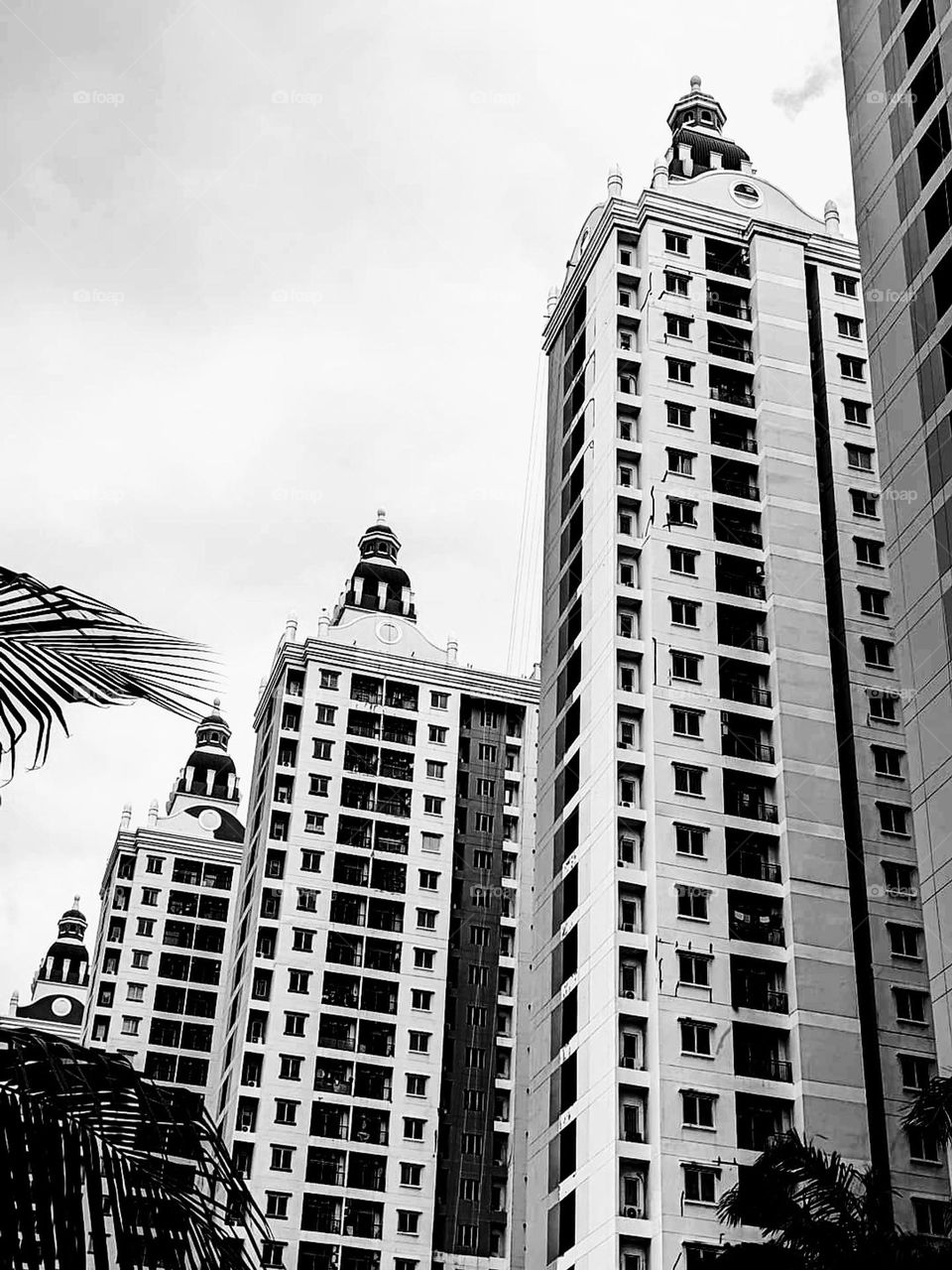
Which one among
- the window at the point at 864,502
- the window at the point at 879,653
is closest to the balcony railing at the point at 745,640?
the window at the point at 879,653

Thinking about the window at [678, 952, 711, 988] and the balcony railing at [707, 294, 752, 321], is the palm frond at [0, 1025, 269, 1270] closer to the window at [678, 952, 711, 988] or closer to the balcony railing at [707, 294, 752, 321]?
the window at [678, 952, 711, 988]

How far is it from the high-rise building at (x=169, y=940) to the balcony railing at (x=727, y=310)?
4775 centimetres

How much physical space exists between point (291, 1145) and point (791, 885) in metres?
33.7

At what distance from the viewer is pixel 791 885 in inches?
2454

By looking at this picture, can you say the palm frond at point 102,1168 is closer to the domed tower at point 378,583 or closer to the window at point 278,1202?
the window at point 278,1202

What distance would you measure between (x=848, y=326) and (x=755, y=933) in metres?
29.5

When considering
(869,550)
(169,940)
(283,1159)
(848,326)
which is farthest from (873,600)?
(169,940)

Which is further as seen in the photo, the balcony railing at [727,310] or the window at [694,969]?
the balcony railing at [727,310]

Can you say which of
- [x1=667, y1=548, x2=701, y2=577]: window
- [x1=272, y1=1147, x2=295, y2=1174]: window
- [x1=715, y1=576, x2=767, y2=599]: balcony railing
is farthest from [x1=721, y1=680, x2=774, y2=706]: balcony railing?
[x1=272, y1=1147, x2=295, y2=1174]: window

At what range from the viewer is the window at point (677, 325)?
75.3 m

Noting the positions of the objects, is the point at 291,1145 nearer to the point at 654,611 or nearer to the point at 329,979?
the point at 329,979

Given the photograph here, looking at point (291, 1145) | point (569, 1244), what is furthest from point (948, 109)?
point (291, 1145)

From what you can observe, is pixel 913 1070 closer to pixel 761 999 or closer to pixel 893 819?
pixel 761 999

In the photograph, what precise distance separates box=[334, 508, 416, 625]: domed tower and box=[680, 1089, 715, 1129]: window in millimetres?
53655
